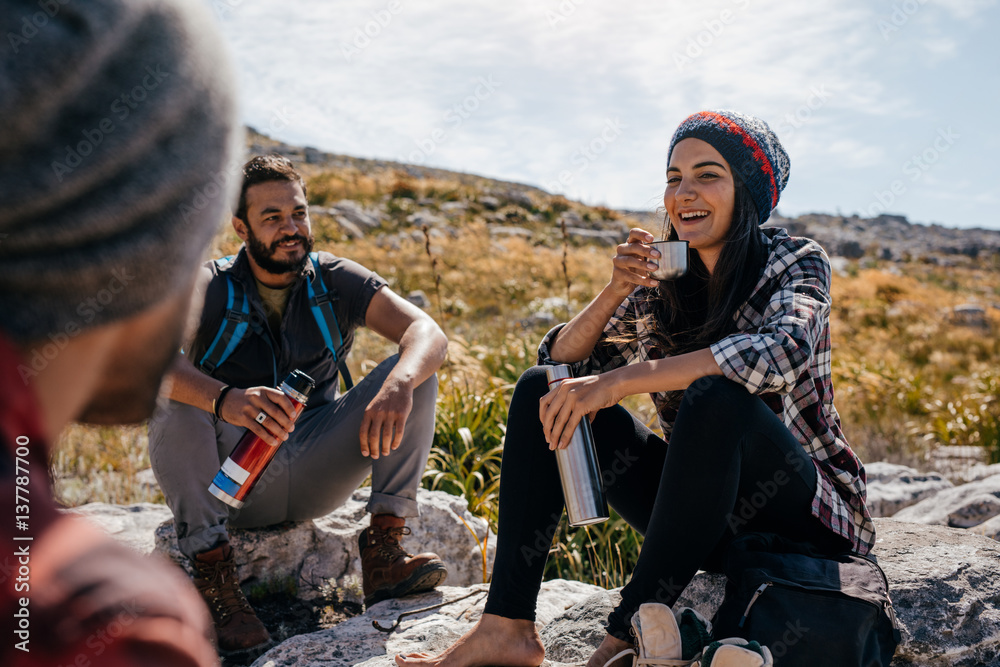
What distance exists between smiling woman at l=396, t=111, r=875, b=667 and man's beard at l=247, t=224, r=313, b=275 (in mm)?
1311

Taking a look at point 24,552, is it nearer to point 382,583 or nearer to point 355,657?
point 355,657

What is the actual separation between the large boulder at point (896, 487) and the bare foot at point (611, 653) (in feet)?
9.33

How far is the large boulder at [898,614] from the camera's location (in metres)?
2.37

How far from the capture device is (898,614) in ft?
7.97

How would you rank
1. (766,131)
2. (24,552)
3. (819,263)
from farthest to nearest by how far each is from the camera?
(766,131) → (819,263) → (24,552)

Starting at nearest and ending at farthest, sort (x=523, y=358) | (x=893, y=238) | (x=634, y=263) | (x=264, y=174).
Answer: (x=634, y=263) < (x=264, y=174) < (x=523, y=358) < (x=893, y=238)

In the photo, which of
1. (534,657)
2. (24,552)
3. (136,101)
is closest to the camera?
(24,552)

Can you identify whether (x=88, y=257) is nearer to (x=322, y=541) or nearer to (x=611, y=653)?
(x=611, y=653)

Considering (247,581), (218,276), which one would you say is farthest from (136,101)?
(247,581)

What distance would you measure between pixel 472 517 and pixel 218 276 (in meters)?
1.76

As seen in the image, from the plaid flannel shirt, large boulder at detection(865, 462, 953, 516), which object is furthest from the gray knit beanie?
large boulder at detection(865, 462, 953, 516)

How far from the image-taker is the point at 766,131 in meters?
2.82

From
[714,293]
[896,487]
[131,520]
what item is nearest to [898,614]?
[714,293]

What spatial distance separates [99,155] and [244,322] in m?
2.79
